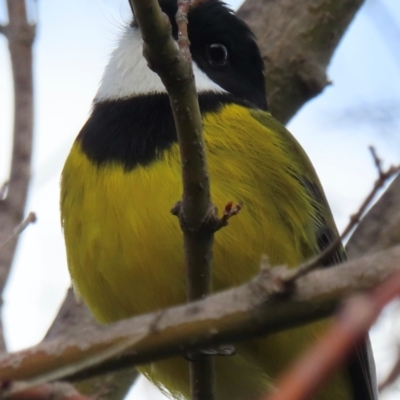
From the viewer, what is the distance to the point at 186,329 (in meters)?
1.62

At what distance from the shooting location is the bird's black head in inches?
148

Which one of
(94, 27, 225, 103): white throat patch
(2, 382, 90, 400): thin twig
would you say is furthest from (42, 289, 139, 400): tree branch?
(2, 382, 90, 400): thin twig

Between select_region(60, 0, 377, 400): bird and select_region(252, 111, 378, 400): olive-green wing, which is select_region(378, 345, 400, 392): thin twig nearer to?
select_region(60, 0, 377, 400): bird

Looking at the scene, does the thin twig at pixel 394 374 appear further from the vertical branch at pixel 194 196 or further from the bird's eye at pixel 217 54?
the bird's eye at pixel 217 54

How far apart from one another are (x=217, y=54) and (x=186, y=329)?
2.46 metres

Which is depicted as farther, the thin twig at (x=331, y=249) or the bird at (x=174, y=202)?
the bird at (x=174, y=202)

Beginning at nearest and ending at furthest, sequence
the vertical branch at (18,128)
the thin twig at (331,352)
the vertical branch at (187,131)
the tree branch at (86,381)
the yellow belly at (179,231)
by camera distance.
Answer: the thin twig at (331,352) < the vertical branch at (187,131) < the vertical branch at (18,128) < the yellow belly at (179,231) < the tree branch at (86,381)

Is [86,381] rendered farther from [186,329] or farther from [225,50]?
[186,329]

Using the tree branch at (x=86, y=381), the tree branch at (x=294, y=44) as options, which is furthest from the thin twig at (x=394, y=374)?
the tree branch at (x=294, y=44)

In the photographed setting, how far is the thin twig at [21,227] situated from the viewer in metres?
2.66

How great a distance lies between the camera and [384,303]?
0.90 meters

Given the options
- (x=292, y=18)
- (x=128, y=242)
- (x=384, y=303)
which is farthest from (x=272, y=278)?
(x=292, y=18)

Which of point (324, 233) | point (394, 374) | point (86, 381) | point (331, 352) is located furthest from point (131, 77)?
point (331, 352)

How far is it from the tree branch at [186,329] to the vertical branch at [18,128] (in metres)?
1.12
